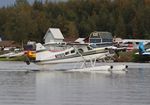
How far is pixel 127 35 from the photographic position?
130750 millimetres

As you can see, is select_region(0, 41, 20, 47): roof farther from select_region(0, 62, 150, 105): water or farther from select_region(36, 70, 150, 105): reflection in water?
select_region(36, 70, 150, 105): reflection in water

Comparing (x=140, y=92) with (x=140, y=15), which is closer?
(x=140, y=92)

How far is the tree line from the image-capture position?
122 m

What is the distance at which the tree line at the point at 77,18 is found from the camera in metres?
122

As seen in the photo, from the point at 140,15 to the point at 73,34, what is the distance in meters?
15.9

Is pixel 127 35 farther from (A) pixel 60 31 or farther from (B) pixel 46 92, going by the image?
(B) pixel 46 92

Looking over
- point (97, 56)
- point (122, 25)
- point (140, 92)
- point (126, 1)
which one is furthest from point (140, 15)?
point (140, 92)

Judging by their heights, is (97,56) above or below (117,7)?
below

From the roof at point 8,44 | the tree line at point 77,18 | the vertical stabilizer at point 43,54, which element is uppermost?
the tree line at point 77,18

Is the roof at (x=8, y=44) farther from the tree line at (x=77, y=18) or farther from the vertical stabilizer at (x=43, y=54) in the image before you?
the vertical stabilizer at (x=43, y=54)

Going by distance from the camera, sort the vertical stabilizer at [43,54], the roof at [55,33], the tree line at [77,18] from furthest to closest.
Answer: the tree line at [77,18]
the roof at [55,33]
the vertical stabilizer at [43,54]

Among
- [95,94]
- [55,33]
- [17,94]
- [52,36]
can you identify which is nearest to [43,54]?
[17,94]

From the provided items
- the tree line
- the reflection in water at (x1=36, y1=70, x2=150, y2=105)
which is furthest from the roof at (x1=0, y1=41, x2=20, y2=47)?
the reflection in water at (x1=36, y1=70, x2=150, y2=105)

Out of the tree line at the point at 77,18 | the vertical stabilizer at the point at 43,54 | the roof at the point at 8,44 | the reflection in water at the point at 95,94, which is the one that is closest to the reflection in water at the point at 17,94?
the reflection in water at the point at 95,94
